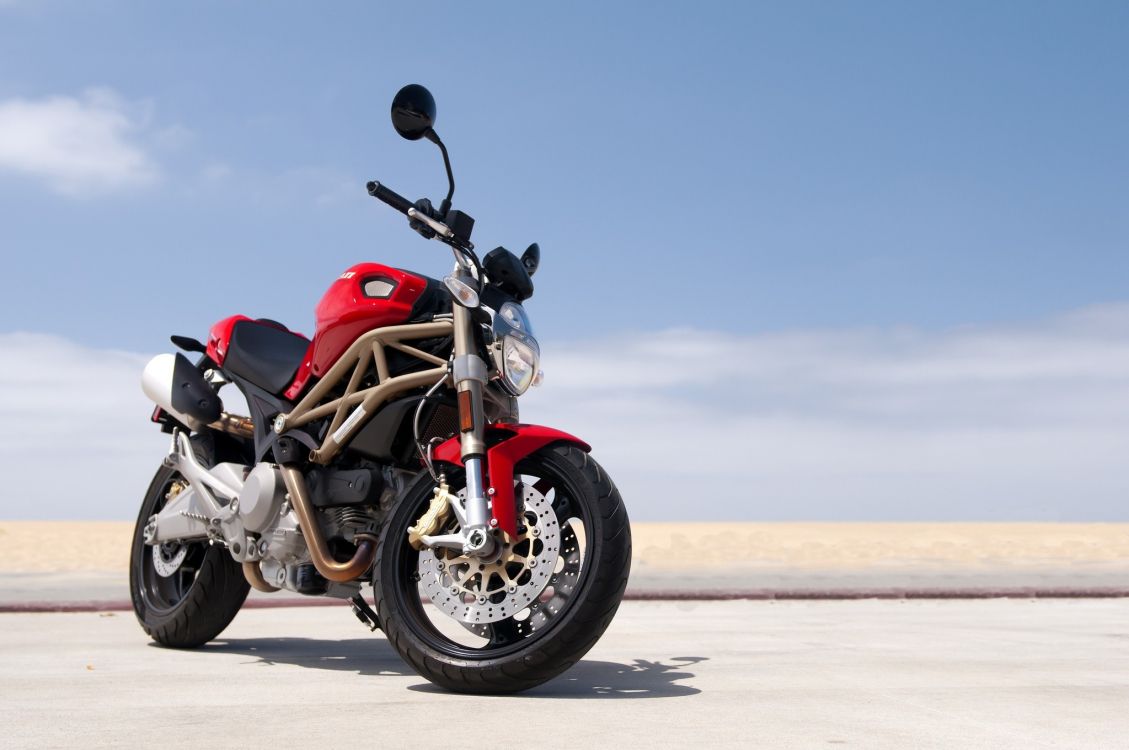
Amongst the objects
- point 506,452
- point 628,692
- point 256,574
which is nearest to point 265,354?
point 256,574

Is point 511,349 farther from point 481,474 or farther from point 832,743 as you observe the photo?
point 832,743

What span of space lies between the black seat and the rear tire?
2.49 ft

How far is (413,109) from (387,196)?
0.61 meters

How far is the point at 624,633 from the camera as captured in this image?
7.92 metres

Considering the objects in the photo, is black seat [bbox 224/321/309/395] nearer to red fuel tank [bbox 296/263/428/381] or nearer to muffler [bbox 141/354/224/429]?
muffler [bbox 141/354/224/429]

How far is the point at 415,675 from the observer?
5.61 m

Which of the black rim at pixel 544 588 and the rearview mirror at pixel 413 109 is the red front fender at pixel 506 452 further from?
the rearview mirror at pixel 413 109

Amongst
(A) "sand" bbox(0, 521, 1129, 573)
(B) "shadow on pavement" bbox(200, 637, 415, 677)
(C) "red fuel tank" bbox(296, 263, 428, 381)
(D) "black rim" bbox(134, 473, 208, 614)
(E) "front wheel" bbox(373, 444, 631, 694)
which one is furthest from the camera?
(A) "sand" bbox(0, 521, 1129, 573)

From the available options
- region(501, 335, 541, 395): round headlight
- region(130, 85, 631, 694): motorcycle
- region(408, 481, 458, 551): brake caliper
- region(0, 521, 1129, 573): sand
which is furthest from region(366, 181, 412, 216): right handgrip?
region(0, 521, 1129, 573): sand

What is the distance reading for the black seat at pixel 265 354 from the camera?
247 inches

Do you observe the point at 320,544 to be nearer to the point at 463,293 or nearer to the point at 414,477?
the point at 414,477

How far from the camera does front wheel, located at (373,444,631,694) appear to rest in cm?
467

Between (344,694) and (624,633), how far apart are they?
3342 mm

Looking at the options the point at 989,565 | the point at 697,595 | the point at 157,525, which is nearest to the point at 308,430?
the point at 157,525
